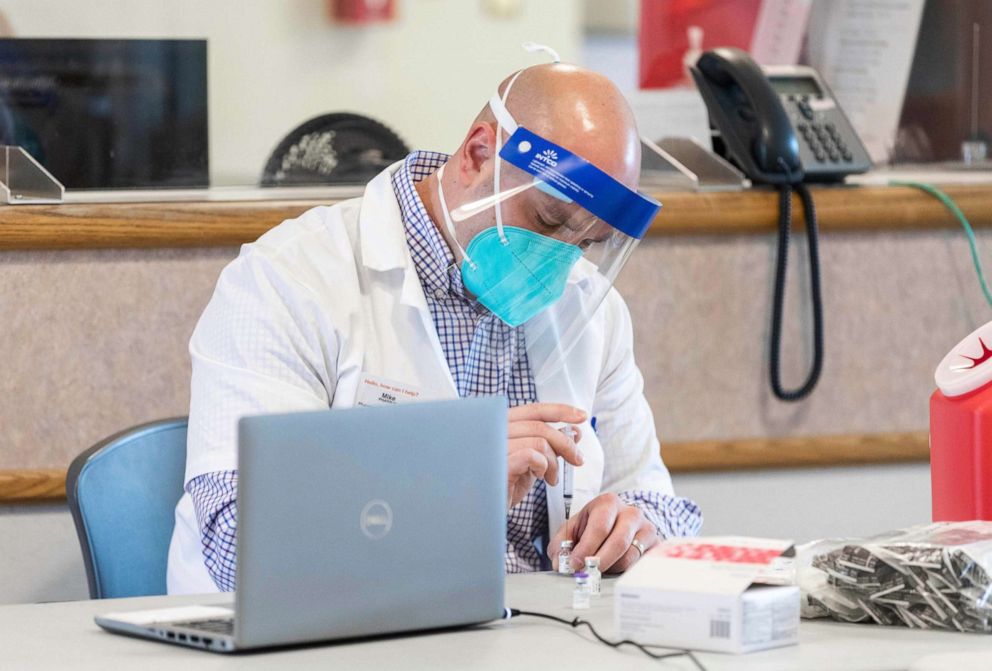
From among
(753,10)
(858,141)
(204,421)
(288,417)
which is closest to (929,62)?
(753,10)

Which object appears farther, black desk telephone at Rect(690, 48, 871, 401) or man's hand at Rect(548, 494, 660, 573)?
black desk telephone at Rect(690, 48, 871, 401)

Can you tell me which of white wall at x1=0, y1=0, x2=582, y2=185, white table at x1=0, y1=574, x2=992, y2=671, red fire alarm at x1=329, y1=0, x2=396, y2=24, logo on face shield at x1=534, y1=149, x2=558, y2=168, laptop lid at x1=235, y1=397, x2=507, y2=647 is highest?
Answer: red fire alarm at x1=329, y1=0, x2=396, y2=24

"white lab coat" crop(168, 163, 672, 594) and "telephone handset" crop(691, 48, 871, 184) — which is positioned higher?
"telephone handset" crop(691, 48, 871, 184)

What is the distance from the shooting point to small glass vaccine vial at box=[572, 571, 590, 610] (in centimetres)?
145

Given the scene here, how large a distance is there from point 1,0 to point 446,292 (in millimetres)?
1090

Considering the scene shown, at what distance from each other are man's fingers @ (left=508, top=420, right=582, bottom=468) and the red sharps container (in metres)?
0.38

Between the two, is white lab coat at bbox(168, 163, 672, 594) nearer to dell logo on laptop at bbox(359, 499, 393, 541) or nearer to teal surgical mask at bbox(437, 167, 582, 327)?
teal surgical mask at bbox(437, 167, 582, 327)

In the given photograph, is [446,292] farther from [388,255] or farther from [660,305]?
[660,305]

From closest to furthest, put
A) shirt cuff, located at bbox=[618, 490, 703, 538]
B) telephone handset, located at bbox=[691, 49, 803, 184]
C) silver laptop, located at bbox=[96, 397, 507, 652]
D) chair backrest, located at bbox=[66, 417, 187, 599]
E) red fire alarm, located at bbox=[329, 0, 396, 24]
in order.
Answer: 1. silver laptop, located at bbox=[96, 397, 507, 652]
2. chair backrest, located at bbox=[66, 417, 187, 599]
3. shirt cuff, located at bbox=[618, 490, 703, 538]
4. telephone handset, located at bbox=[691, 49, 803, 184]
5. red fire alarm, located at bbox=[329, 0, 396, 24]

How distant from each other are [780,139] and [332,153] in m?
0.70

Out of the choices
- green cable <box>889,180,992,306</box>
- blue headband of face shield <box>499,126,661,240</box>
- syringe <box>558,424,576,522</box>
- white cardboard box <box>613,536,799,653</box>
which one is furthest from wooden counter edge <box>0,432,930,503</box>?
white cardboard box <box>613,536,799,653</box>

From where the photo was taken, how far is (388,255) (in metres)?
1.80

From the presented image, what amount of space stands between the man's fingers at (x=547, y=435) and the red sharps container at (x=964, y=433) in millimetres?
378

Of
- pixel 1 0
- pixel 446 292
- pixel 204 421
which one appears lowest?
pixel 204 421
